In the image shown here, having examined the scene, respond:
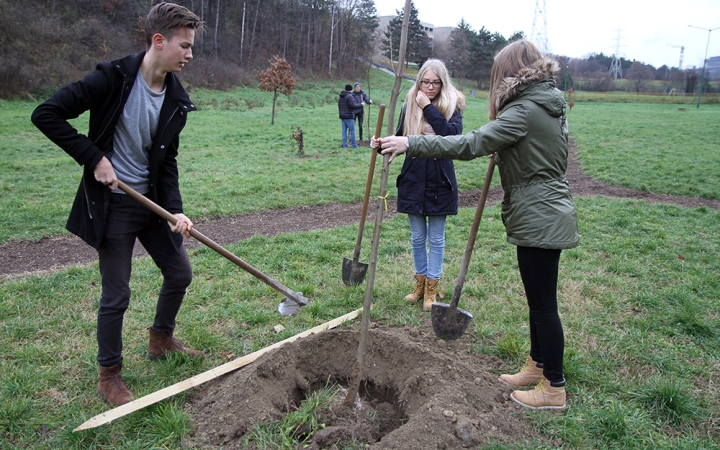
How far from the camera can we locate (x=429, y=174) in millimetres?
4320

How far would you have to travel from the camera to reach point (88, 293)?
15.5 ft

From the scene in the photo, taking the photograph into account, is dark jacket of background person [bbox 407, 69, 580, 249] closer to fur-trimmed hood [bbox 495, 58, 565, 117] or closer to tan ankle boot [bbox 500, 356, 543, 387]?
fur-trimmed hood [bbox 495, 58, 565, 117]

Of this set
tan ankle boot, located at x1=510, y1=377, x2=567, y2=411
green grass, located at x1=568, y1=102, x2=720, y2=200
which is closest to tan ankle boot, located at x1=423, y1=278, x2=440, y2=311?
tan ankle boot, located at x1=510, y1=377, x2=567, y2=411

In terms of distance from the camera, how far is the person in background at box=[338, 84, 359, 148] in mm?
14047

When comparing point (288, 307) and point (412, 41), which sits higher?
point (412, 41)

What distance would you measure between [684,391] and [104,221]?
3821mm

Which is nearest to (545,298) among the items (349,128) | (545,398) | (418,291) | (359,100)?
(545,398)

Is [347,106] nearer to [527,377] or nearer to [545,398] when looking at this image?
[527,377]

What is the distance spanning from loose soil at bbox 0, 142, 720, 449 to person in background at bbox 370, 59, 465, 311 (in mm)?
582

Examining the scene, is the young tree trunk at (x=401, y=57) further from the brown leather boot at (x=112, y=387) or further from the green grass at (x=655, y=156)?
the green grass at (x=655, y=156)

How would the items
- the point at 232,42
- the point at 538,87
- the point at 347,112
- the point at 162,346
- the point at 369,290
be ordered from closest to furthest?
1. the point at 538,87
2. the point at 369,290
3. the point at 162,346
4. the point at 347,112
5. the point at 232,42

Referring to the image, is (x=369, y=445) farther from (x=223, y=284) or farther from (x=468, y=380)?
(x=223, y=284)

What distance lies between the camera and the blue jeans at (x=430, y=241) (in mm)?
4441

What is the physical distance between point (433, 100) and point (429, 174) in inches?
24.7
